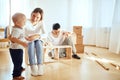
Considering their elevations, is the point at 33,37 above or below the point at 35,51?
above

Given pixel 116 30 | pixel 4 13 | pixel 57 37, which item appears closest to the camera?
pixel 57 37

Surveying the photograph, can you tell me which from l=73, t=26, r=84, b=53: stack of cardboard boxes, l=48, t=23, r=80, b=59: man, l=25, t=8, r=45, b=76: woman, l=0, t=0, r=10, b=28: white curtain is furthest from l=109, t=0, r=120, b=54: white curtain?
l=0, t=0, r=10, b=28: white curtain

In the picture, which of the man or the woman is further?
the man

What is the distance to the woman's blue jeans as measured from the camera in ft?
8.33

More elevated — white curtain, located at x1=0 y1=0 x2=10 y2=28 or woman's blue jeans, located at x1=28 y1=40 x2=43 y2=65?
white curtain, located at x1=0 y1=0 x2=10 y2=28

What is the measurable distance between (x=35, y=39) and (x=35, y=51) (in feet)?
0.55

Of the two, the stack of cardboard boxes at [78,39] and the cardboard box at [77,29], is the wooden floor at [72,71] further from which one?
the cardboard box at [77,29]

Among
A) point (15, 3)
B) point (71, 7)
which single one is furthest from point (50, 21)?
point (15, 3)

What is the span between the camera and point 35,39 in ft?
8.54

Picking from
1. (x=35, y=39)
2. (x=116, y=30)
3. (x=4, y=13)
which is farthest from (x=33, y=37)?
(x=4, y=13)

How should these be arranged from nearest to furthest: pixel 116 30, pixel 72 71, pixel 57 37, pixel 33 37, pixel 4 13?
pixel 33 37 < pixel 72 71 < pixel 57 37 < pixel 116 30 < pixel 4 13

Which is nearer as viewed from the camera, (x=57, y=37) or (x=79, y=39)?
(x=57, y=37)

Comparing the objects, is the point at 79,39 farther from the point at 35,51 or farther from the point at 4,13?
the point at 4,13

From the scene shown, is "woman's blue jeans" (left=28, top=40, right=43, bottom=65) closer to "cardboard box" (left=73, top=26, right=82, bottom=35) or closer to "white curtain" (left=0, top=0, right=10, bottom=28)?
"cardboard box" (left=73, top=26, right=82, bottom=35)
